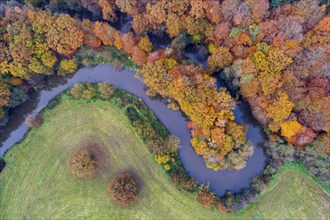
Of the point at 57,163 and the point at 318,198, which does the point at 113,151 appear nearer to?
the point at 57,163

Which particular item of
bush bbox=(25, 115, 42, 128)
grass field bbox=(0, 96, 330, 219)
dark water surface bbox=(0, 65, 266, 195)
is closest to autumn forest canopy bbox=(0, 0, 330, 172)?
dark water surface bbox=(0, 65, 266, 195)

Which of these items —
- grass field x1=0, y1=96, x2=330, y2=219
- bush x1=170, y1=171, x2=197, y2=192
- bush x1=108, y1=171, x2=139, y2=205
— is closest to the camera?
bush x1=108, y1=171, x2=139, y2=205

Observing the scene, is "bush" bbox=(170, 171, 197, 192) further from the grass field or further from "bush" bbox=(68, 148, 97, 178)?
"bush" bbox=(68, 148, 97, 178)

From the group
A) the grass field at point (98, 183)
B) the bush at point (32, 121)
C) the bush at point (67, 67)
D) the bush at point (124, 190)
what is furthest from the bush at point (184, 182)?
the bush at point (67, 67)

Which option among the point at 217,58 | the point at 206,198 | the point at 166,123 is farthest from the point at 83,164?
the point at 217,58

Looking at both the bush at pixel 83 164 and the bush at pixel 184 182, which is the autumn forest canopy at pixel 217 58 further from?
the bush at pixel 83 164

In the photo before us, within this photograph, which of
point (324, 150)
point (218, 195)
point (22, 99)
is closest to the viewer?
point (324, 150)

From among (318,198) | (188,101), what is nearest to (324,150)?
(318,198)
